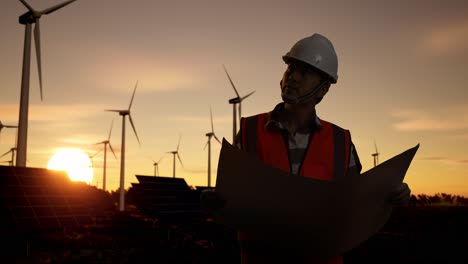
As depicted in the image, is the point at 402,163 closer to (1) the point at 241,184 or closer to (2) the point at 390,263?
(1) the point at 241,184

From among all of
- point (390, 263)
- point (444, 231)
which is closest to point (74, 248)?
point (390, 263)

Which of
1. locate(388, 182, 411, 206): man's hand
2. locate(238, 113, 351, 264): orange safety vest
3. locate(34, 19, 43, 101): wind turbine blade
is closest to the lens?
locate(388, 182, 411, 206): man's hand

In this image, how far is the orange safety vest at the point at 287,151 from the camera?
2555 millimetres

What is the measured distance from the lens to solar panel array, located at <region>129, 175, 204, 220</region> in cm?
1400

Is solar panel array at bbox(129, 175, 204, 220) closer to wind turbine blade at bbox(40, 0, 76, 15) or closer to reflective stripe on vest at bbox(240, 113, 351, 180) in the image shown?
wind turbine blade at bbox(40, 0, 76, 15)

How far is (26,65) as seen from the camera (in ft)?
57.4

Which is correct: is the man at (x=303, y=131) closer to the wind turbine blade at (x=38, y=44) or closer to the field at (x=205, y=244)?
the field at (x=205, y=244)

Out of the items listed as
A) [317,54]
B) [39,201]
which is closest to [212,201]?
[317,54]

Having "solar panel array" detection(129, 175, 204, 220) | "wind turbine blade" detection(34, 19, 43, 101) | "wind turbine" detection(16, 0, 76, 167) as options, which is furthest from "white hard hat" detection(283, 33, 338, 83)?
"wind turbine blade" detection(34, 19, 43, 101)

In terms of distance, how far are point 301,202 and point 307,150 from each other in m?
0.60

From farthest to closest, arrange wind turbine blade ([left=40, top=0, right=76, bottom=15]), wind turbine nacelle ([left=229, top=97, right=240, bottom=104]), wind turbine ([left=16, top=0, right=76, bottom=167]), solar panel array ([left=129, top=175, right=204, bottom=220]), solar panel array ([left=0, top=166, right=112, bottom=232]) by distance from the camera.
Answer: wind turbine nacelle ([left=229, top=97, right=240, bottom=104]), wind turbine blade ([left=40, top=0, right=76, bottom=15]), wind turbine ([left=16, top=0, right=76, bottom=167]), solar panel array ([left=129, top=175, right=204, bottom=220]), solar panel array ([left=0, top=166, right=112, bottom=232])

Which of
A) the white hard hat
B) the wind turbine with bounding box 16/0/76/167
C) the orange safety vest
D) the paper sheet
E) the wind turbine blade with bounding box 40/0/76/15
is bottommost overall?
the paper sheet

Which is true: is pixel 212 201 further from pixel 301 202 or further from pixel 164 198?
pixel 164 198

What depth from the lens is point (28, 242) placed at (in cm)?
951
